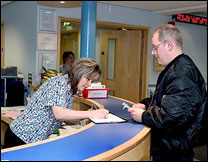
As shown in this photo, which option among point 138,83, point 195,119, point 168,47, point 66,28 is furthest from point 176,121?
point 66,28

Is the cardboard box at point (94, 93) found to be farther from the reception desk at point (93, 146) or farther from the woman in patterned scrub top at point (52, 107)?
the reception desk at point (93, 146)

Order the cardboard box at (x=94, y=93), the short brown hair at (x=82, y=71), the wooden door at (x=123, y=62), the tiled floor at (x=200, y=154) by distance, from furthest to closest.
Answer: the wooden door at (x=123, y=62)
the tiled floor at (x=200, y=154)
the cardboard box at (x=94, y=93)
the short brown hair at (x=82, y=71)

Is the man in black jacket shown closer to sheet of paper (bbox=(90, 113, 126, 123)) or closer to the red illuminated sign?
sheet of paper (bbox=(90, 113, 126, 123))

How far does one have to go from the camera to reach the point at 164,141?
1.85 meters

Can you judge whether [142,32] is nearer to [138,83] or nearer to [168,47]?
[138,83]

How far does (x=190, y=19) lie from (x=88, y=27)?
310 centimetres

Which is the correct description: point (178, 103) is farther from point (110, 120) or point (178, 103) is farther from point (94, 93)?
point (94, 93)

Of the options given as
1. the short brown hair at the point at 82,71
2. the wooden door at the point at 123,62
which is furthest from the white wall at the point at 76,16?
the short brown hair at the point at 82,71

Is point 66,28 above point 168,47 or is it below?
above

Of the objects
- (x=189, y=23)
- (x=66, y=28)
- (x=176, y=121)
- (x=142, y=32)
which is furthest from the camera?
(x=66, y=28)

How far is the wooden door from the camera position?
5953 mm

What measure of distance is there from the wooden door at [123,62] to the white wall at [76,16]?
0.31 metres

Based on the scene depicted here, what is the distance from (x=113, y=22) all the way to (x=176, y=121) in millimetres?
3928

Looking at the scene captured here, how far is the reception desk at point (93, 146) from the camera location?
4.14ft
